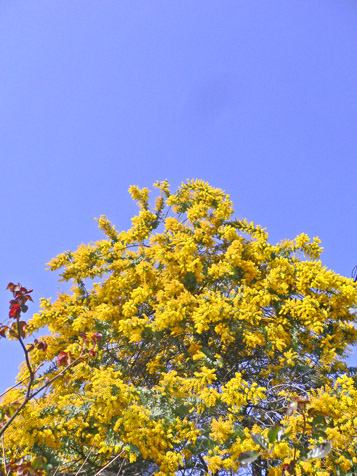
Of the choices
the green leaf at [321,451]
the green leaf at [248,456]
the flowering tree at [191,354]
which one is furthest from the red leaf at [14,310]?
the green leaf at [321,451]

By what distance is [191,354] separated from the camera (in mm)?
6465

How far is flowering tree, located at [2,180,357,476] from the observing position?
4.27 metres

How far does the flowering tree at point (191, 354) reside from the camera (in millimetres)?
4266

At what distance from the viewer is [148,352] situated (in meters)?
6.79

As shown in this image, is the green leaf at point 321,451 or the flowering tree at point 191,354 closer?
the green leaf at point 321,451

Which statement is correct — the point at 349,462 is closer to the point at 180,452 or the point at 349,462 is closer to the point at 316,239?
the point at 180,452

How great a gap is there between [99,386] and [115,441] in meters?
0.67

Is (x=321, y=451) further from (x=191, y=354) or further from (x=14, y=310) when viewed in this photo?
(x=191, y=354)

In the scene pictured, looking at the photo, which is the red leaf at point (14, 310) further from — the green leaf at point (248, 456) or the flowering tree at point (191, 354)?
the green leaf at point (248, 456)

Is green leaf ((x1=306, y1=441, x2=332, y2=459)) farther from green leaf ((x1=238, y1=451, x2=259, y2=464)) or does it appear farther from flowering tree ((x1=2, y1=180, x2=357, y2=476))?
flowering tree ((x1=2, y1=180, x2=357, y2=476))

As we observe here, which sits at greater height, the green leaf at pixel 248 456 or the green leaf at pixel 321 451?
the green leaf at pixel 248 456

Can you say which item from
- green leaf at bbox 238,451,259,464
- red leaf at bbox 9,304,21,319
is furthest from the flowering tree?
green leaf at bbox 238,451,259,464

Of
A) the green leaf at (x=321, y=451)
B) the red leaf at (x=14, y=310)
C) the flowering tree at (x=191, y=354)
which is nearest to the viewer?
the green leaf at (x=321, y=451)

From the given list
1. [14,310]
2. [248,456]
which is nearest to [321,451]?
[248,456]
